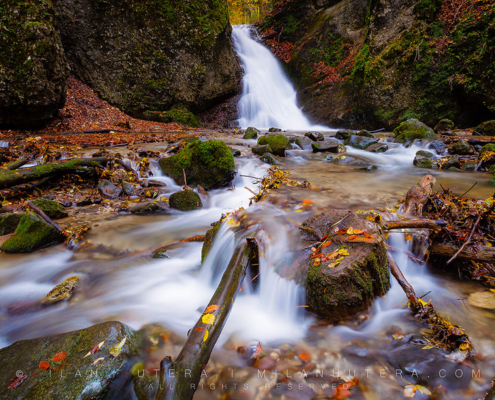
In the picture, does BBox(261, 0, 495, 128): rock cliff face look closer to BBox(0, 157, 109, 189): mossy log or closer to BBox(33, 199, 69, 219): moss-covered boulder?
BBox(0, 157, 109, 189): mossy log

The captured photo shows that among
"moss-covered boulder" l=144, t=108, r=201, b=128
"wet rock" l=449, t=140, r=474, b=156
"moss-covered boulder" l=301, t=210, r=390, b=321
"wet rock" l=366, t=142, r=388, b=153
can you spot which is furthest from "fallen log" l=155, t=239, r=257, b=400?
"moss-covered boulder" l=144, t=108, r=201, b=128

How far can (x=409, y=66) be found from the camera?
11891 mm

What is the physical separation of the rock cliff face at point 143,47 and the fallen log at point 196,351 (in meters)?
14.7

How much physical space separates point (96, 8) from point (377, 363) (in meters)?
17.4

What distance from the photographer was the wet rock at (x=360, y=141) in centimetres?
1001

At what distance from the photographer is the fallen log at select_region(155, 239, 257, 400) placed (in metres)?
1.25

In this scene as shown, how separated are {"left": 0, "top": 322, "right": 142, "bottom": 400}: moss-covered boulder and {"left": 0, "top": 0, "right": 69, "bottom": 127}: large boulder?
1000 centimetres

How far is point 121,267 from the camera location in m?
3.38

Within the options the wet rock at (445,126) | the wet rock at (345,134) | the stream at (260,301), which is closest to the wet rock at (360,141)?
the wet rock at (345,134)

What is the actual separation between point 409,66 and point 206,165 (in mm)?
11721

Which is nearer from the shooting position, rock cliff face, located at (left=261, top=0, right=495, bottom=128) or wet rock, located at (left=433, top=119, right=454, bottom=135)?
rock cliff face, located at (left=261, top=0, right=495, bottom=128)

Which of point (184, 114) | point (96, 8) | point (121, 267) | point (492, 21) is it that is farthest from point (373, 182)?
point (96, 8)

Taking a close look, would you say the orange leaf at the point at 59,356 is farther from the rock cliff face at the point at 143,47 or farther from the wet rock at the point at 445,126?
the rock cliff face at the point at 143,47

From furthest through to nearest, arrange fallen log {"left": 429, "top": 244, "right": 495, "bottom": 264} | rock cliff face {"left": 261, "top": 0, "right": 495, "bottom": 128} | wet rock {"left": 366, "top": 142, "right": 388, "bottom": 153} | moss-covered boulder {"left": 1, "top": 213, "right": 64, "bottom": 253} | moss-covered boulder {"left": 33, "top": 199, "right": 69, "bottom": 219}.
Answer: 1. rock cliff face {"left": 261, "top": 0, "right": 495, "bottom": 128}
2. wet rock {"left": 366, "top": 142, "right": 388, "bottom": 153}
3. moss-covered boulder {"left": 33, "top": 199, "right": 69, "bottom": 219}
4. moss-covered boulder {"left": 1, "top": 213, "right": 64, "bottom": 253}
5. fallen log {"left": 429, "top": 244, "right": 495, "bottom": 264}
